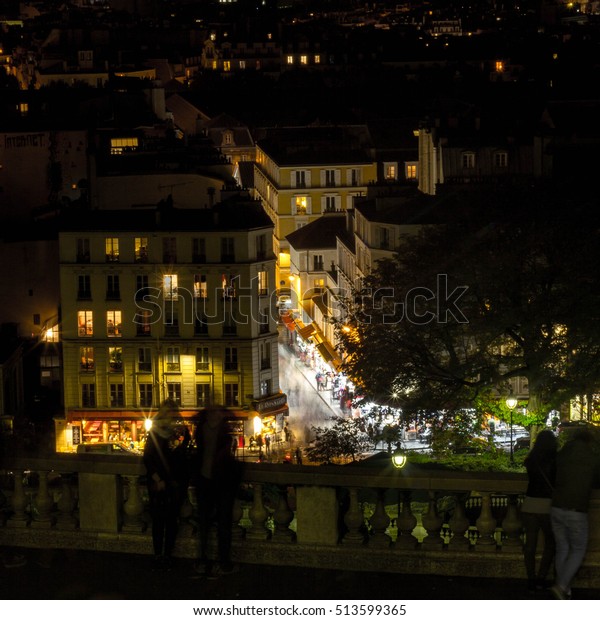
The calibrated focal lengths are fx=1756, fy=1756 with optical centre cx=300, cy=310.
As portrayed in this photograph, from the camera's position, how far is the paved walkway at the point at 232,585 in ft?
33.1

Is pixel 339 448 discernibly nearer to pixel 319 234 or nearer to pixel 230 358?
pixel 230 358

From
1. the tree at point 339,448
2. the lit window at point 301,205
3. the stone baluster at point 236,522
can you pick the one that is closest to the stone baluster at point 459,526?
the stone baluster at point 236,522

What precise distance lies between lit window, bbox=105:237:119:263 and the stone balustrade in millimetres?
30538

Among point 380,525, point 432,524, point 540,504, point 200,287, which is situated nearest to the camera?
point 540,504

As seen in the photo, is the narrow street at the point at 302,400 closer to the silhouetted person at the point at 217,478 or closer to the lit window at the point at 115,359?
the lit window at the point at 115,359

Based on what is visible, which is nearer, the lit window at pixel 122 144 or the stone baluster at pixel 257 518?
the stone baluster at pixel 257 518

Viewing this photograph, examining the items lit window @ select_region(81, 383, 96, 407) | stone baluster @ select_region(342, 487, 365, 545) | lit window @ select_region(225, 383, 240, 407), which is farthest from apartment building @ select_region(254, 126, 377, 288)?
stone baluster @ select_region(342, 487, 365, 545)

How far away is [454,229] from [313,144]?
38030 millimetres

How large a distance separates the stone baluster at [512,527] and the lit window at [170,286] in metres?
31.8

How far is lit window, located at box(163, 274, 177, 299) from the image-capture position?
41.8 metres

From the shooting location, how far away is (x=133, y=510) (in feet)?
35.8

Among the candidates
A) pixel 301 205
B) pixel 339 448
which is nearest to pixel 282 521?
pixel 339 448

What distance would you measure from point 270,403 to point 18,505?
31.2 metres

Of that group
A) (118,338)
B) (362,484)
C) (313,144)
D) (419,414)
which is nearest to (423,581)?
(362,484)
